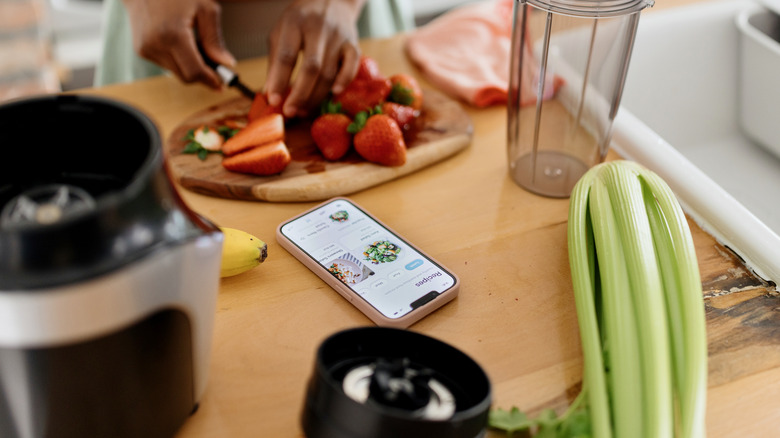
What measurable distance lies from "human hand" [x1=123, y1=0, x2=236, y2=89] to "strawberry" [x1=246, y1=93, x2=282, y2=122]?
9 cm

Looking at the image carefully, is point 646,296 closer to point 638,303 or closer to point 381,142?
point 638,303

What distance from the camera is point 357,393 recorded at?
534 mm

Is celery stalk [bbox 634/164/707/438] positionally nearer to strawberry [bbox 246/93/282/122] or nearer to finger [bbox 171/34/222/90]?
strawberry [bbox 246/93/282/122]

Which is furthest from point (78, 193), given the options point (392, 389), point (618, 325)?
point (618, 325)

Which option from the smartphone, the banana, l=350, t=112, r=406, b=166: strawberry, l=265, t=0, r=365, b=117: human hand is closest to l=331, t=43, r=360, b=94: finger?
l=265, t=0, r=365, b=117: human hand

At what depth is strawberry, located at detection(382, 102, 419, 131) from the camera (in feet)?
3.44

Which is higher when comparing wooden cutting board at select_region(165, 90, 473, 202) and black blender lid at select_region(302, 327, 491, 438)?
black blender lid at select_region(302, 327, 491, 438)

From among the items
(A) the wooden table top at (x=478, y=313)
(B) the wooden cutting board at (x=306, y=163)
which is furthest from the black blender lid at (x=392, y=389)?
(B) the wooden cutting board at (x=306, y=163)

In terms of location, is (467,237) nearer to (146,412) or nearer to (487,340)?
(487,340)

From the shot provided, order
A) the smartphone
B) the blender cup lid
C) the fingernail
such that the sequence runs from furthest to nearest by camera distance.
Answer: the fingernail < the blender cup lid < the smartphone

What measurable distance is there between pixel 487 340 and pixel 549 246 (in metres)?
0.19

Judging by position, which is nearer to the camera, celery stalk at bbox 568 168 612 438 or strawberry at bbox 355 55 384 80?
celery stalk at bbox 568 168 612 438

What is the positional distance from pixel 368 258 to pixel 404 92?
0.37 metres

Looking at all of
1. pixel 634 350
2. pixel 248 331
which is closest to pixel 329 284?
pixel 248 331
